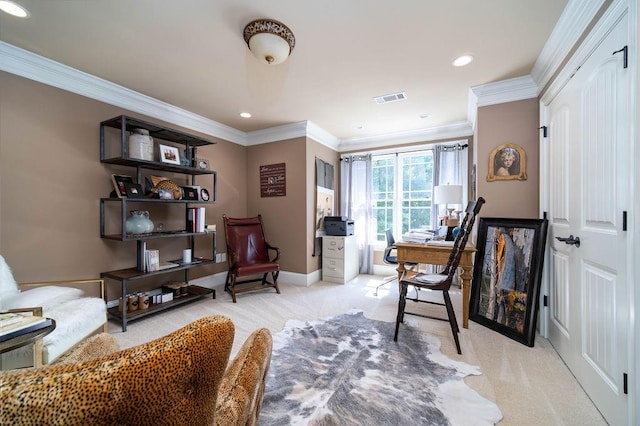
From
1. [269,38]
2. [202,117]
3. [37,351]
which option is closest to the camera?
[37,351]

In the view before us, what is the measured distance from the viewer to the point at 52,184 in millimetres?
2340

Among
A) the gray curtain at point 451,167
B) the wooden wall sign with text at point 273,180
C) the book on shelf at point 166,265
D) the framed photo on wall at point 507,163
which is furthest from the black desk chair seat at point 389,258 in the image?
the book on shelf at point 166,265

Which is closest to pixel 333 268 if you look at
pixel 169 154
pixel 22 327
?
pixel 169 154

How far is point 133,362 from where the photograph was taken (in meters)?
0.39

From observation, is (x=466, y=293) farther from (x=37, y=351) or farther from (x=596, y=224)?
(x=37, y=351)

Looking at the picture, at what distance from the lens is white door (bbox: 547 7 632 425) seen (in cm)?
128

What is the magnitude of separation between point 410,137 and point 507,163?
1.88m

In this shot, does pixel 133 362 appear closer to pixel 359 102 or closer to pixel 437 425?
pixel 437 425

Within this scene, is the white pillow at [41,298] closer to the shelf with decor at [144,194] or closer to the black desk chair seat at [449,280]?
the shelf with decor at [144,194]

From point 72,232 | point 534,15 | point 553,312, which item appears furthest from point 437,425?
point 72,232

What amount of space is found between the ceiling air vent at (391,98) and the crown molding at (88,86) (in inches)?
95.2

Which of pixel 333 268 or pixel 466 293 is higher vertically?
pixel 466 293

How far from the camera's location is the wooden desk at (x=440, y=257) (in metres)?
2.39

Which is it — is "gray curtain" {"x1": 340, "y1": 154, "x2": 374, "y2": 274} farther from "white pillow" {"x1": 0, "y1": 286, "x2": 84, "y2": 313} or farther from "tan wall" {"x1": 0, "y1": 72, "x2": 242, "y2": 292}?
"white pillow" {"x1": 0, "y1": 286, "x2": 84, "y2": 313}
